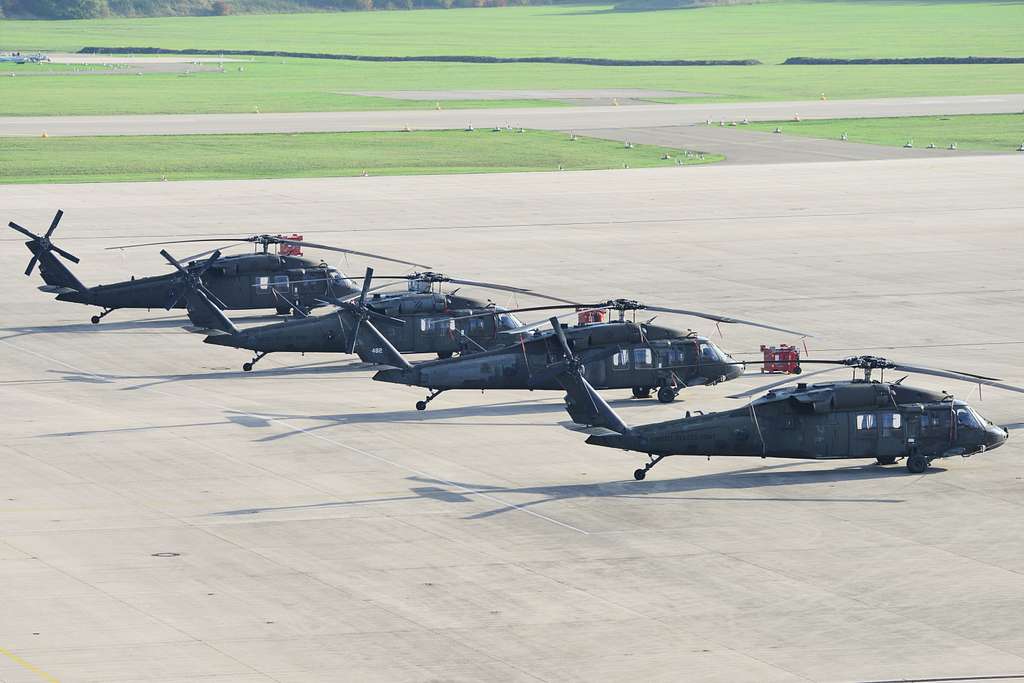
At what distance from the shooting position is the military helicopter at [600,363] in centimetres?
4819

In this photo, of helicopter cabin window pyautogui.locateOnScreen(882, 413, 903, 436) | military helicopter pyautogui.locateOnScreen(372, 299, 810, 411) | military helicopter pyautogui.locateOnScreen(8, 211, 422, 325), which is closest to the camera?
helicopter cabin window pyautogui.locateOnScreen(882, 413, 903, 436)

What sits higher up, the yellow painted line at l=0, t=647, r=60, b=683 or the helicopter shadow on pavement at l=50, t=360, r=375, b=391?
the helicopter shadow on pavement at l=50, t=360, r=375, b=391

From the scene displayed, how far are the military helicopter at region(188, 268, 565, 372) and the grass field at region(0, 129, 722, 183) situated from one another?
57.6m

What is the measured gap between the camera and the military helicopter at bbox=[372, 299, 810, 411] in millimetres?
48188

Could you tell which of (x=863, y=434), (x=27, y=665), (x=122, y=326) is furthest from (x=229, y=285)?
(x=27, y=665)

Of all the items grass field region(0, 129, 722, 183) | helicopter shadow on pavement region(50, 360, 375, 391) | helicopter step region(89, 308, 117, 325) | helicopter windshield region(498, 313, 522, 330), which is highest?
grass field region(0, 129, 722, 183)

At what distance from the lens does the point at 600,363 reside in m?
49.2

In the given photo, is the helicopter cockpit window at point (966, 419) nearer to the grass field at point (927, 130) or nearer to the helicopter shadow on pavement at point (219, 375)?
the helicopter shadow on pavement at point (219, 375)

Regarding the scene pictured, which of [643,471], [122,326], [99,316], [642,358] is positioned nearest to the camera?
[643,471]

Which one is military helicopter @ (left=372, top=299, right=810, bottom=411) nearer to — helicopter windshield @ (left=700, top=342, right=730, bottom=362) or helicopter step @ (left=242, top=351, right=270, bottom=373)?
helicopter windshield @ (left=700, top=342, right=730, bottom=362)

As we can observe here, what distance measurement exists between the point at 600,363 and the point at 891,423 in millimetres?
9772

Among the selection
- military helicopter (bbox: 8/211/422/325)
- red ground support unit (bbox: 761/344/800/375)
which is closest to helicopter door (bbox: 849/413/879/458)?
red ground support unit (bbox: 761/344/800/375)

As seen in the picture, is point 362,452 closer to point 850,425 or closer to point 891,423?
point 850,425

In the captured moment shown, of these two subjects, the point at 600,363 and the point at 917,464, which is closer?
the point at 917,464
